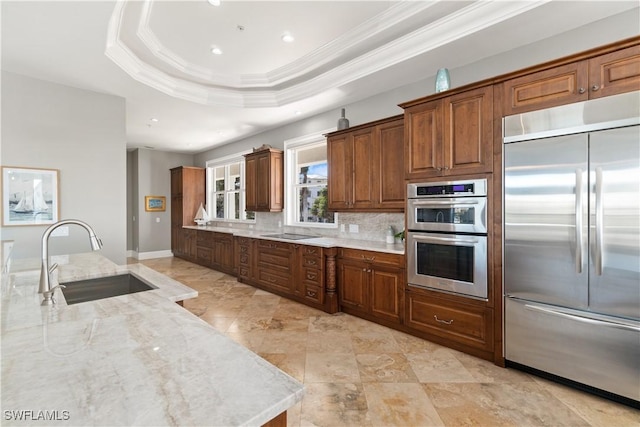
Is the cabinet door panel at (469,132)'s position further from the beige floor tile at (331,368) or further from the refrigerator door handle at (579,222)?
the beige floor tile at (331,368)

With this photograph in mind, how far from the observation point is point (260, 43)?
328 centimetres

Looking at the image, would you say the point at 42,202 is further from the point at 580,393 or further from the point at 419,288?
the point at 580,393

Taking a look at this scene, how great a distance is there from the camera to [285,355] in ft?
8.86

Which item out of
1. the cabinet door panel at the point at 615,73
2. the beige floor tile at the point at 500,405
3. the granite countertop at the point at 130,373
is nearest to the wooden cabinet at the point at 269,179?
the beige floor tile at the point at 500,405

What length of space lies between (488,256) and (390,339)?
126cm

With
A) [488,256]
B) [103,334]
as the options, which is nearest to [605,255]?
[488,256]

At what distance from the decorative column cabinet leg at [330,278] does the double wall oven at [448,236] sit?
3.51 feet

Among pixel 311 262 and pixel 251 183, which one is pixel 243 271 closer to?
pixel 251 183

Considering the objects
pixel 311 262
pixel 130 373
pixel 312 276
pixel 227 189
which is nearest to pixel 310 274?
pixel 312 276

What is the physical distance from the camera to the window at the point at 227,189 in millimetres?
6918

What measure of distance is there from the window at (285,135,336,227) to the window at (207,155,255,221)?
157cm

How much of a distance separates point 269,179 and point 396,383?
4010 mm

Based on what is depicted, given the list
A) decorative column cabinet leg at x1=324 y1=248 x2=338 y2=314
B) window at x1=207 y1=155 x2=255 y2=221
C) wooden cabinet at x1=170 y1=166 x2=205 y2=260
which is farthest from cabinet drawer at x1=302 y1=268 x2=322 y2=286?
wooden cabinet at x1=170 y1=166 x2=205 y2=260

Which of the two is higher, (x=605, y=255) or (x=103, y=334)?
(x=605, y=255)
